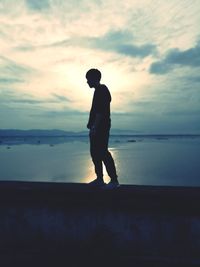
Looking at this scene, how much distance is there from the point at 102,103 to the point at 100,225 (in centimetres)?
210

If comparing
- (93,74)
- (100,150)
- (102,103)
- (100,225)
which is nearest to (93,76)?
(93,74)

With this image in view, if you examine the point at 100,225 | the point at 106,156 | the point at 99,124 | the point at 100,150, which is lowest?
the point at 100,225

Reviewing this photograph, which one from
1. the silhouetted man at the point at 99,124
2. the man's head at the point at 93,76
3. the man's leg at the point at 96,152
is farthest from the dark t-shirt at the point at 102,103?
the man's leg at the point at 96,152

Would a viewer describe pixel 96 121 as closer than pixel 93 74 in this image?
Yes

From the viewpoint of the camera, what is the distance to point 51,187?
192 inches

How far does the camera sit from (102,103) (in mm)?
5117

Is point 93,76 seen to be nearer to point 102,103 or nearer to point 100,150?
point 102,103

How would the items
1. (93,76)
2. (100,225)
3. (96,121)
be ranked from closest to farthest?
(100,225) < (96,121) < (93,76)

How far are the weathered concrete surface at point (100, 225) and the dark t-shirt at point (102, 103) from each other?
4.23ft

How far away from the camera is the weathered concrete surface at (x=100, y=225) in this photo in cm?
420

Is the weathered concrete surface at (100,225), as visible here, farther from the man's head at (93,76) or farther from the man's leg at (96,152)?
the man's head at (93,76)

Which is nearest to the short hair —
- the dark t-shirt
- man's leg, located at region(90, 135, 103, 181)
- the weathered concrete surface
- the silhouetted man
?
the silhouetted man

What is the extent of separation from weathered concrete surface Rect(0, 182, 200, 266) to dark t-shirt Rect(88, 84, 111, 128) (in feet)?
4.23

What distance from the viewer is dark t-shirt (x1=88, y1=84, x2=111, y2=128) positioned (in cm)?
511
